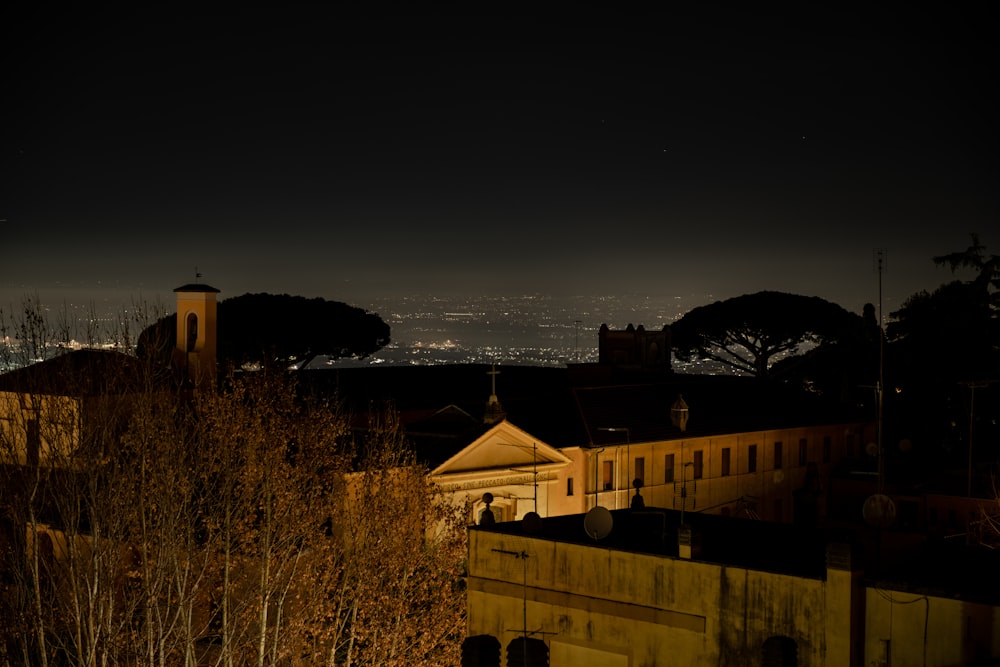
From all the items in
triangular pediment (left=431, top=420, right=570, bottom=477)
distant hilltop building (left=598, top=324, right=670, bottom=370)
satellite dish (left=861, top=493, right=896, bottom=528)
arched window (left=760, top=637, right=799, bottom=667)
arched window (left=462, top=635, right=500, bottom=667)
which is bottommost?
arched window (left=760, top=637, right=799, bottom=667)

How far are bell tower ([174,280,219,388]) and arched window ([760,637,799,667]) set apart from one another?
25709 mm

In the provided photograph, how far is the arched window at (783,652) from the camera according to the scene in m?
15.1

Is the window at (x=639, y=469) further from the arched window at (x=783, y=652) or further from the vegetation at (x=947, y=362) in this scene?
the arched window at (x=783, y=652)

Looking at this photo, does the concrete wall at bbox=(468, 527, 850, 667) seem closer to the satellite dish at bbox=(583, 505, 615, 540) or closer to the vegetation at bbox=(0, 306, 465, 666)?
the satellite dish at bbox=(583, 505, 615, 540)

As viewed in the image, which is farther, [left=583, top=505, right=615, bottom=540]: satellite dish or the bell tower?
the bell tower

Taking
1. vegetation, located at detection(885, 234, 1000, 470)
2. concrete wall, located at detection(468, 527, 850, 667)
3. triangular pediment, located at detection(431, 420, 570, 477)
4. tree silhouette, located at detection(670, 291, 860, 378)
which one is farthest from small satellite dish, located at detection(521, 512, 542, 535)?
tree silhouette, located at detection(670, 291, 860, 378)

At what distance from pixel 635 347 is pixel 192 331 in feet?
75.9

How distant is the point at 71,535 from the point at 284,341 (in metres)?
35.9

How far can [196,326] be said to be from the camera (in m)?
38.4

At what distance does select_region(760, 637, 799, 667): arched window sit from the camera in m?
15.1

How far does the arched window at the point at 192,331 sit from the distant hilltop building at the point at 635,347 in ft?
70.5

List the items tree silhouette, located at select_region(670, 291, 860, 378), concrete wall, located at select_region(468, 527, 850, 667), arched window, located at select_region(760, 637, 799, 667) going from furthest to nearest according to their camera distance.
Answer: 1. tree silhouette, located at select_region(670, 291, 860, 378)
2. concrete wall, located at select_region(468, 527, 850, 667)
3. arched window, located at select_region(760, 637, 799, 667)

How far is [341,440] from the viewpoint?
30750mm

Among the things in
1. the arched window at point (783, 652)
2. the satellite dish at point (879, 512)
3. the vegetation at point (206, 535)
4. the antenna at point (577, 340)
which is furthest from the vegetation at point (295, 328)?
the arched window at point (783, 652)
